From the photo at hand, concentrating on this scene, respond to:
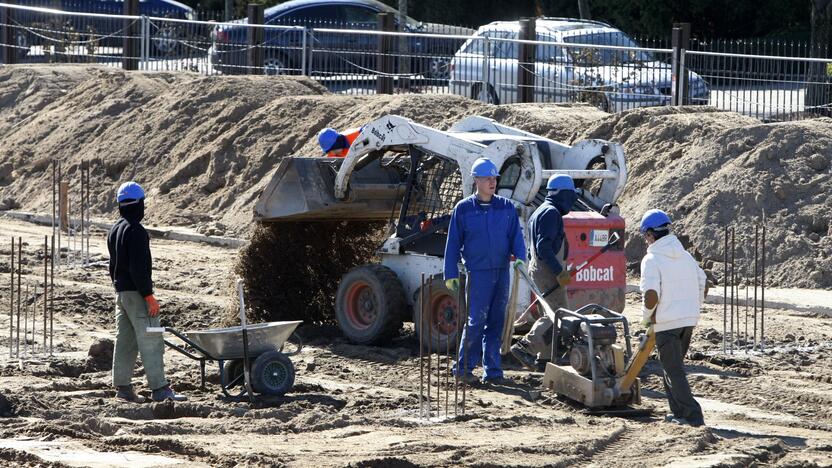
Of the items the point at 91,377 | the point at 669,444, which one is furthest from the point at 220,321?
the point at 669,444

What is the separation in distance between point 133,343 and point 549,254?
3297 mm

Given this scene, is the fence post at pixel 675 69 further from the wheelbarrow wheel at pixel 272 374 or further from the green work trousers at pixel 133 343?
the green work trousers at pixel 133 343

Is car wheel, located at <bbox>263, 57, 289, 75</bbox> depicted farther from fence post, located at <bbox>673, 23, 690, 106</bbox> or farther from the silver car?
fence post, located at <bbox>673, 23, 690, 106</bbox>

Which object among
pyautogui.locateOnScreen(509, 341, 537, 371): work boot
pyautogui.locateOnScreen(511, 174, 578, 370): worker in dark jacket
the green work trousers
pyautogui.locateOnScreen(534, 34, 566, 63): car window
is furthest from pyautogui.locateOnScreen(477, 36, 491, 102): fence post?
the green work trousers

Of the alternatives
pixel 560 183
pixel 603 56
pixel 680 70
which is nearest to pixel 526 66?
pixel 603 56

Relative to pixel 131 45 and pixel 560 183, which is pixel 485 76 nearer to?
pixel 131 45

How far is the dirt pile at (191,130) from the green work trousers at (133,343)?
9.17 meters

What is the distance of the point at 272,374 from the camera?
1011 cm

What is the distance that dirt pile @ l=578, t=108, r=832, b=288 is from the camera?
15836 mm

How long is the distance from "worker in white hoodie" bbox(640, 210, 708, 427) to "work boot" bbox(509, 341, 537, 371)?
6.52 ft

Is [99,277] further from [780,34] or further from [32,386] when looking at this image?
[780,34]

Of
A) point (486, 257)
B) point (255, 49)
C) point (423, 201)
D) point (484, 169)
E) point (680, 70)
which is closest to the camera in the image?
point (484, 169)

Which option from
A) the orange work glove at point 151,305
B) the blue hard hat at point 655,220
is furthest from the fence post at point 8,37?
the blue hard hat at point 655,220

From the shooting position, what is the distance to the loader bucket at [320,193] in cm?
1281
